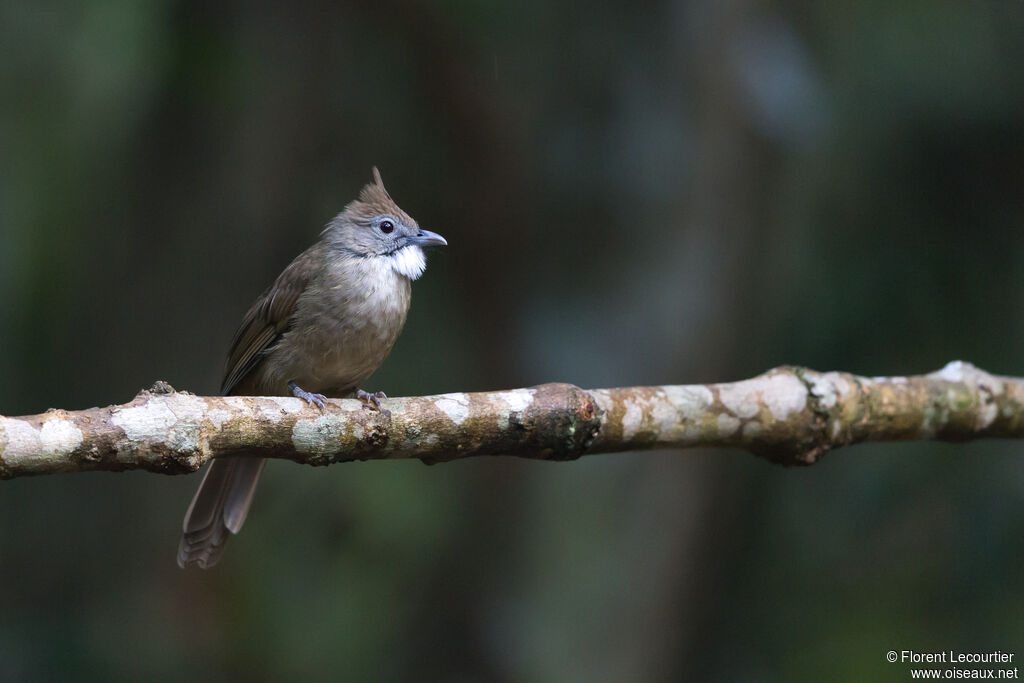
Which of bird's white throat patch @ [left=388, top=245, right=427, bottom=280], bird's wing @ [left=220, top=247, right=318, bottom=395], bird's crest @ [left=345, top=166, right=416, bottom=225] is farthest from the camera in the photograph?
bird's crest @ [left=345, top=166, right=416, bottom=225]

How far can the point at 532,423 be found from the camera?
3.09 meters

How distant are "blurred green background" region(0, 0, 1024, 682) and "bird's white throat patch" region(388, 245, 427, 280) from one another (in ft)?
4.73

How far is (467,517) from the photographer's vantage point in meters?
5.77

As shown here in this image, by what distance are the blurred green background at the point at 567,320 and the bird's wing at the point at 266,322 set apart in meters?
1.52

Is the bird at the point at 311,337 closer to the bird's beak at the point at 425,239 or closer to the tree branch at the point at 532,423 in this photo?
the bird's beak at the point at 425,239

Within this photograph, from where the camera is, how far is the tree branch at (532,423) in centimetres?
245

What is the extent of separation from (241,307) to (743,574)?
10.7 ft

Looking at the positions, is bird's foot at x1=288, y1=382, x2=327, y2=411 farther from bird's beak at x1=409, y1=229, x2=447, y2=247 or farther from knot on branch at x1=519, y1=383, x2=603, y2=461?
bird's beak at x1=409, y1=229, x2=447, y2=247

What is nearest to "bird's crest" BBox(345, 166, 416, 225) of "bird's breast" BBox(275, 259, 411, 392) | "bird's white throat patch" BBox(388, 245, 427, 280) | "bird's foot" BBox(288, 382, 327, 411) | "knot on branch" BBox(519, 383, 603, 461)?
"bird's white throat patch" BBox(388, 245, 427, 280)

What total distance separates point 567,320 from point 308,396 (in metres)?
2.67

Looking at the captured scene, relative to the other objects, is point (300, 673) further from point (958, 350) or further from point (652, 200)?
point (958, 350)

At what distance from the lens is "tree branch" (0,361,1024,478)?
2447 mm

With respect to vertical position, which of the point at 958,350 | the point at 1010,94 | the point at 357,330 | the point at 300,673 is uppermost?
the point at 1010,94

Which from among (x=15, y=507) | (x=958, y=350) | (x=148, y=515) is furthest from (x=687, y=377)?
(x=15, y=507)
